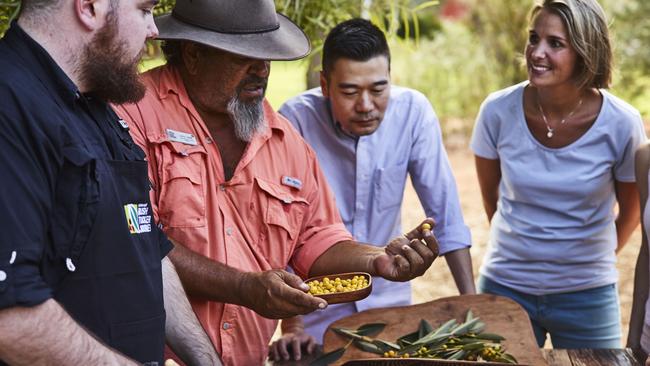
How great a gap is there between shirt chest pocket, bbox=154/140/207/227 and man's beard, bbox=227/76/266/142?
0.19 m

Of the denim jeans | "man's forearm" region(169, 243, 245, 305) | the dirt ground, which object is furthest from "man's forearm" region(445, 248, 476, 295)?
the dirt ground

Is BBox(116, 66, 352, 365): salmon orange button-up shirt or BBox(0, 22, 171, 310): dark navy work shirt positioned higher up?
BBox(0, 22, 171, 310): dark navy work shirt

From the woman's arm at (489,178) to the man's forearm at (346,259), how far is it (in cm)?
112

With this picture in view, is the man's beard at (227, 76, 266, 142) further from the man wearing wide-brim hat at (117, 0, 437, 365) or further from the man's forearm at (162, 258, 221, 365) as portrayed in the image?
the man's forearm at (162, 258, 221, 365)

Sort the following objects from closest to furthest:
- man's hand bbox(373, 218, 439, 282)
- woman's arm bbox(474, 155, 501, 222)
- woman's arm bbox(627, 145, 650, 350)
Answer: man's hand bbox(373, 218, 439, 282) → woman's arm bbox(627, 145, 650, 350) → woman's arm bbox(474, 155, 501, 222)

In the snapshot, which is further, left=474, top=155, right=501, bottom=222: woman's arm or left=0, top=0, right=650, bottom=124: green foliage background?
left=0, top=0, right=650, bottom=124: green foliage background

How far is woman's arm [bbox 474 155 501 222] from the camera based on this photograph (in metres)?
4.18

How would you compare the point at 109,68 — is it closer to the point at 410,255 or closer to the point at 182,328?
the point at 182,328

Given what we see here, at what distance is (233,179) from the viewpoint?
10.2 ft

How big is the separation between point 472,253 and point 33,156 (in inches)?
257

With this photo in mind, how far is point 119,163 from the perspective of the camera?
2209mm

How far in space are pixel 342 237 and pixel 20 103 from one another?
156cm

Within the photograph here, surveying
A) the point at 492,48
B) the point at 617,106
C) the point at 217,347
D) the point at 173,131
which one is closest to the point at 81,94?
the point at 173,131

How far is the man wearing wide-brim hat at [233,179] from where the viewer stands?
2979 millimetres
